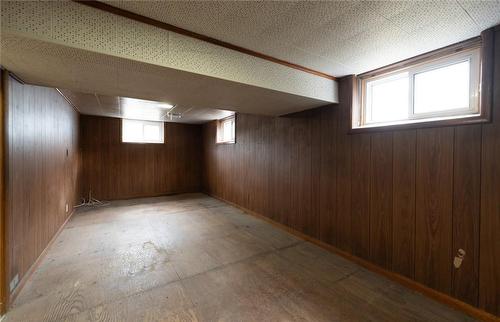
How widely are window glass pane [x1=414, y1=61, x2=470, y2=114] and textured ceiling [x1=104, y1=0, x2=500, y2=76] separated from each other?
24 centimetres

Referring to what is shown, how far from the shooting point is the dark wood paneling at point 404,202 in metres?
1.97

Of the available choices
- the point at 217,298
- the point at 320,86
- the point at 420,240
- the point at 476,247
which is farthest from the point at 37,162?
the point at 476,247

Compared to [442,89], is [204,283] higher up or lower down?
lower down

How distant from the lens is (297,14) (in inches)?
55.5

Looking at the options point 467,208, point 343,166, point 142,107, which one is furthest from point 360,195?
point 142,107

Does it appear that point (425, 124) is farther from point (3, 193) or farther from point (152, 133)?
point (152, 133)

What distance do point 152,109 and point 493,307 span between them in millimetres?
5441

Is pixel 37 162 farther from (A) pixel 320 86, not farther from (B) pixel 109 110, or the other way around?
(A) pixel 320 86

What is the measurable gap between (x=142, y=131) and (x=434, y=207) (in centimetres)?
648

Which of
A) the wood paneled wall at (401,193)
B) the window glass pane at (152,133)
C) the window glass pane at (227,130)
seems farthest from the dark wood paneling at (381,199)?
the window glass pane at (152,133)

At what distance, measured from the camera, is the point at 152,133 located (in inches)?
242

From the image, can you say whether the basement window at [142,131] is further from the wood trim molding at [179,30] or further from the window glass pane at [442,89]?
the window glass pane at [442,89]

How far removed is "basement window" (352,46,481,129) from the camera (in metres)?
1.71

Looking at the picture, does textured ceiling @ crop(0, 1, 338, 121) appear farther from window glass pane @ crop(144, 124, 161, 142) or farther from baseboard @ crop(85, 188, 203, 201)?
baseboard @ crop(85, 188, 203, 201)
